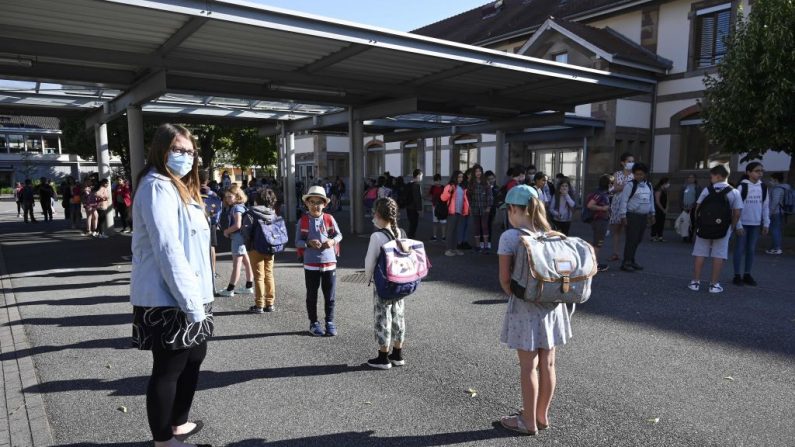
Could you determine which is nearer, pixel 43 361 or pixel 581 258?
pixel 581 258

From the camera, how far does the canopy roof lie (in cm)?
721

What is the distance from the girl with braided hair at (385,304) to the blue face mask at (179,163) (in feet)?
5.89

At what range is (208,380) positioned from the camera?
431 cm

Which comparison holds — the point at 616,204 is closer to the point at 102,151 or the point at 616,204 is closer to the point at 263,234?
the point at 263,234

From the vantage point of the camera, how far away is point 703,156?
18984 mm

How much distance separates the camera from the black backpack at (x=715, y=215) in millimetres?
6883

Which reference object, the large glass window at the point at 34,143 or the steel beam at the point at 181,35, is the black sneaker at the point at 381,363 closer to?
the steel beam at the point at 181,35

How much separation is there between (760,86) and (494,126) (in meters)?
6.98

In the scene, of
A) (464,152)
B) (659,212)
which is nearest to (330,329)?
(659,212)

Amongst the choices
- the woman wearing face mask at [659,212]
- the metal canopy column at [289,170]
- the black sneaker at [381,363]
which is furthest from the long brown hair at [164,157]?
the metal canopy column at [289,170]

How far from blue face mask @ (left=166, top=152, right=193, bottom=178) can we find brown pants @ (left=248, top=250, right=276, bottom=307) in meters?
3.41

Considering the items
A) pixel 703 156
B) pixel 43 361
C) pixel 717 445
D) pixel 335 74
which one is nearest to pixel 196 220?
pixel 43 361

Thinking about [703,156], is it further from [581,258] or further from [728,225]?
[581,258]

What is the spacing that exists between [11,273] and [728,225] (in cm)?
1174
